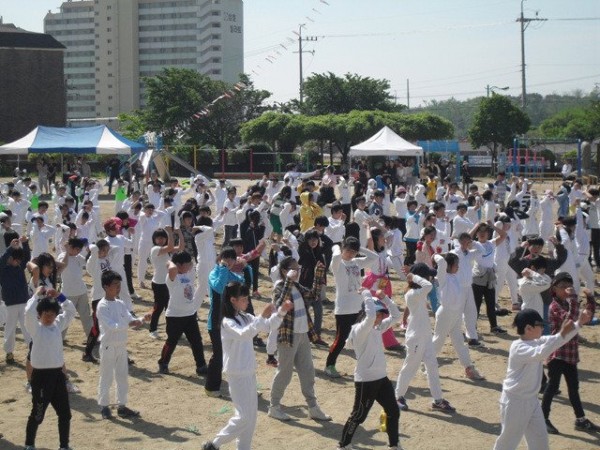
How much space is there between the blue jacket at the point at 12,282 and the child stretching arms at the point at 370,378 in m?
4.76

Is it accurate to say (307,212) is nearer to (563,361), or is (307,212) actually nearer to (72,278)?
(72,278)

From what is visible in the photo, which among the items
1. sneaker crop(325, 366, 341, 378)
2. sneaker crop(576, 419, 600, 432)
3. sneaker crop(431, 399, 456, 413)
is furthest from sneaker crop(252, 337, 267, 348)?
sneaker crop(576, 419, 600, 432)

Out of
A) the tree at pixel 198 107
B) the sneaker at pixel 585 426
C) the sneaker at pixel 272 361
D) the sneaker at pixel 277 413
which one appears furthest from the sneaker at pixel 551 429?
the tree at pixel 198 107

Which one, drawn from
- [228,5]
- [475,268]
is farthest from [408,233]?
[228,5]

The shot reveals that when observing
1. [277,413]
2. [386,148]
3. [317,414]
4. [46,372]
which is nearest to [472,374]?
[317,414]

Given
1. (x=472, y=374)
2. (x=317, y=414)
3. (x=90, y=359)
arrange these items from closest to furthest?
1. (x=317, y=414)
2. (x=472, y=374)
3. (x=90, y=359)

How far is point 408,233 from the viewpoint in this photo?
1669 centimetres

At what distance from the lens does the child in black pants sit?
25.5 ft

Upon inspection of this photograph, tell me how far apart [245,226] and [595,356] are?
611cm

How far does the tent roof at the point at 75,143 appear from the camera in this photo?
30.3 metres

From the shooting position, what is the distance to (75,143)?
1206 inches

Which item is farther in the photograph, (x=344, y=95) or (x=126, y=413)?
(x=344, y=95)

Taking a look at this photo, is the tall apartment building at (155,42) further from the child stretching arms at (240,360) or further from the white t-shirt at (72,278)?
the child stretching arms at (240,360)

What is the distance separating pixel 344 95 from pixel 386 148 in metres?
31.3
